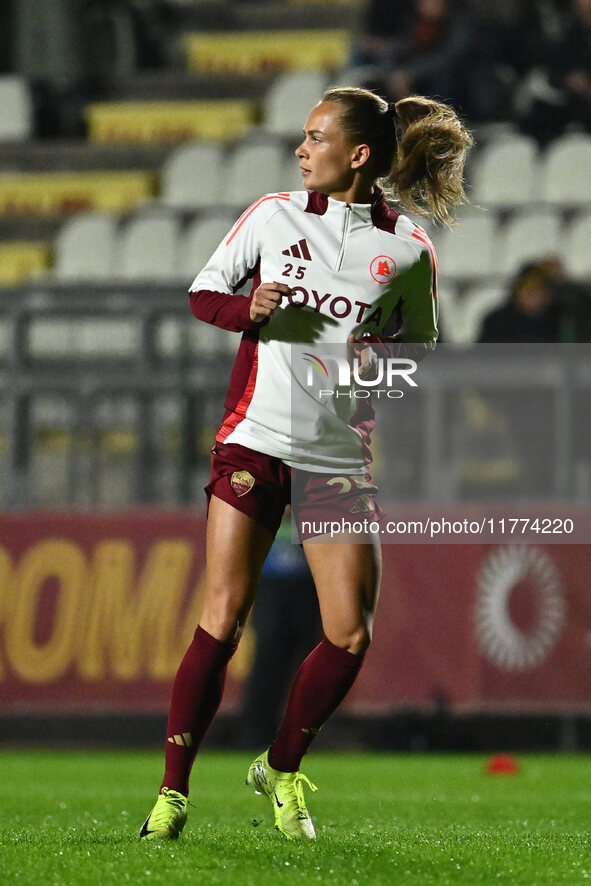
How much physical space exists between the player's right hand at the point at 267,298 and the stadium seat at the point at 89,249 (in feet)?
29.4

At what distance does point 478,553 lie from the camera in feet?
27.7

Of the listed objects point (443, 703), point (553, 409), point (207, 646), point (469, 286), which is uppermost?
point (469, 286)

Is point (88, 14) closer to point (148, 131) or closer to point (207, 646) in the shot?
point (148, 131)

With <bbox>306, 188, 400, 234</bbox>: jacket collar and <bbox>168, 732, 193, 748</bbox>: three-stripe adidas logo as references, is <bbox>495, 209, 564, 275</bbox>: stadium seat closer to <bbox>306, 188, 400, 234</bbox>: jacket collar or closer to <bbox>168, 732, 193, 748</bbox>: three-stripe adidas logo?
<bbox>306, 188, 400, 234</bbox>: jacket collar

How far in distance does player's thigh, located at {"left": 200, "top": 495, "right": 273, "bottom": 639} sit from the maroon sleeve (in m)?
0.45

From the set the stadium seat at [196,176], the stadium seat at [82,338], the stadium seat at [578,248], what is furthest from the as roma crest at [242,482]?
the stadium seat at [196,176]

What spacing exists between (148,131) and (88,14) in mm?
2058

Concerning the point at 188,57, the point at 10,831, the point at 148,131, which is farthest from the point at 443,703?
the point at 188,57

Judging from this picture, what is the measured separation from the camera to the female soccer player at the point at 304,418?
3779 millimetres

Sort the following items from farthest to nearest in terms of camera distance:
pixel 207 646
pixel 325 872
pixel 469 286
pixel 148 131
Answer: pixel 148 131 → pixel 469 286 → pixel 207 646 → pixel 325 872

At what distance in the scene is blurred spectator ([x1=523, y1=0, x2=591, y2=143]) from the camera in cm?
1227

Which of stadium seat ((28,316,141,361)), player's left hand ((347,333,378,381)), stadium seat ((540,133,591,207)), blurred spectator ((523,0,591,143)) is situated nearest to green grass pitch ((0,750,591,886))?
player's left hand ((347,333,378,381))

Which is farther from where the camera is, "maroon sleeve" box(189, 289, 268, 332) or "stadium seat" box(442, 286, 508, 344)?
"stadium seat" box(442, 286, 508, 344)

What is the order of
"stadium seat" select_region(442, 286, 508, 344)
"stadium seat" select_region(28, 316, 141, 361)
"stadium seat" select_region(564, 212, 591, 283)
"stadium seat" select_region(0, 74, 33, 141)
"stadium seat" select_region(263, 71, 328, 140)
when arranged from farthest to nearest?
"stadium seat" select_region(0, 74, 33, 141)
"stadium seat" select_region(263, 71, 328, 140)
"stadium seat" select_region(564, 212, 591, 283)
"stadium seat" select_region(442, 286, 508, 344)
"stadium seat" select_region(28, 316, 141, 361)
